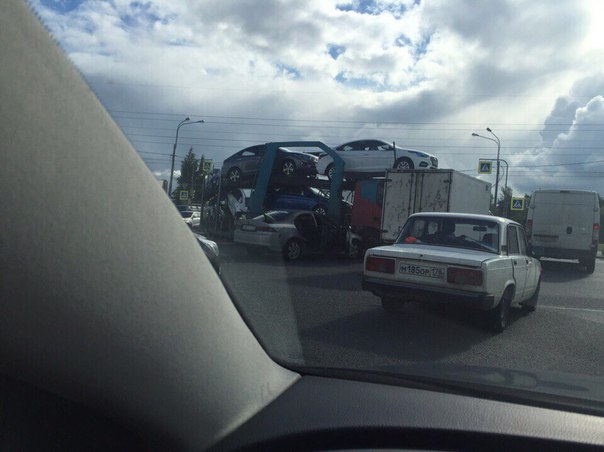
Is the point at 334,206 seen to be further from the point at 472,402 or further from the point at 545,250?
the point at 472,402

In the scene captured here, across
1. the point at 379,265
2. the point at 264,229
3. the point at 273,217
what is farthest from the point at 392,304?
the point at 273,217

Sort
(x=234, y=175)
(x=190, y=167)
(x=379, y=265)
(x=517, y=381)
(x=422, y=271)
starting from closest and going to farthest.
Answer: (x=517, y=381)
(x=190, y=167)
(x=422, y=271)
(x=379, y=265)
(x=234, y=175)

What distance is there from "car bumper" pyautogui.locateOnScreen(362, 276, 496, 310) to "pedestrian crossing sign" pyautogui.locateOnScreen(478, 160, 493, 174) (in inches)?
943

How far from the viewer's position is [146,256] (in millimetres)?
1596

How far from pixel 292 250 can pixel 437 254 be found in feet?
26.2

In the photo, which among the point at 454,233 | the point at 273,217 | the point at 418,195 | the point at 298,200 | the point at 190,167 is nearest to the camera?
the point at 190,167

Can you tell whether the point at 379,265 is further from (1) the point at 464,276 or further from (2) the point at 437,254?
(1) the point at 464,276

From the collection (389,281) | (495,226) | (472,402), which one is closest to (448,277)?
(389,281)

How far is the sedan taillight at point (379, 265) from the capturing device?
21.6 ft

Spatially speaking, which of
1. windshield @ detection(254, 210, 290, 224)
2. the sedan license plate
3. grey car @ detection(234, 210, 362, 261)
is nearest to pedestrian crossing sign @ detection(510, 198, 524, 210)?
grey car @ detection(234, 210, 362, 261)

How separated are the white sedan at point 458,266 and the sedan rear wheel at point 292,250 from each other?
6367mm

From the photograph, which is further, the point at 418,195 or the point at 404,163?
the point at 404,163

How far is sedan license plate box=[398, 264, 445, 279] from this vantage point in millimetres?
6201

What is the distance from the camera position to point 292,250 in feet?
46.4
